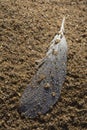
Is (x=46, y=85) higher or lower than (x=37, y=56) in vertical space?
lower

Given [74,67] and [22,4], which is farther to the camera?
[22,4]

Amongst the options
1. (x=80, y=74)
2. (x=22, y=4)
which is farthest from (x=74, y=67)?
(x=22, y=4)

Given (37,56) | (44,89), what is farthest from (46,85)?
(37,56)

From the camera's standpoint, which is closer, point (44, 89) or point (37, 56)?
point (44, 89)

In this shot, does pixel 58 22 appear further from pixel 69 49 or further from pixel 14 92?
pixel 14 92

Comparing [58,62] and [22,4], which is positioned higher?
[22,4]

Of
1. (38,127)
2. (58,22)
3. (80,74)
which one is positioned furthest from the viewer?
(58,22)

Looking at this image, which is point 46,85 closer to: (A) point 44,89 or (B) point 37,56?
(A) point 44,89

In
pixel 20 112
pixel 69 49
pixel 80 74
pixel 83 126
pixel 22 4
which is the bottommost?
pixel 83 126
